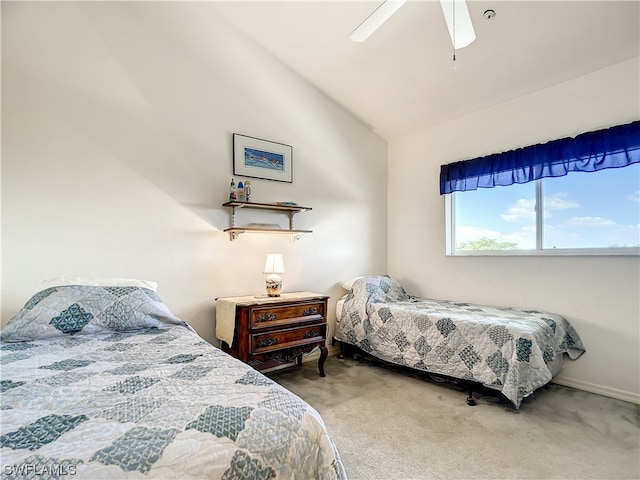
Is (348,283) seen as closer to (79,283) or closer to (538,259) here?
(538,259)

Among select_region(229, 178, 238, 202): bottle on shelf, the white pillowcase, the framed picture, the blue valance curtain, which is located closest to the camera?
the white pillowcase

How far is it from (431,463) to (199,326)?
1922 mm

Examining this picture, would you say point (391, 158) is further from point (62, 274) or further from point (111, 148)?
point (62, 274)

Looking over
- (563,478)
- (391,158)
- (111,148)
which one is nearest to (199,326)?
(111,148)

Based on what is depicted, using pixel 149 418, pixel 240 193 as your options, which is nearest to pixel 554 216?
pixel 240 193

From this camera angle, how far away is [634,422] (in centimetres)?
206

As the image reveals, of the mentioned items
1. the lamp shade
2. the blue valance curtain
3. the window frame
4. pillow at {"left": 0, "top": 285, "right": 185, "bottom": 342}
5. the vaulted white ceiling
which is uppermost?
the vaulted white ceiling

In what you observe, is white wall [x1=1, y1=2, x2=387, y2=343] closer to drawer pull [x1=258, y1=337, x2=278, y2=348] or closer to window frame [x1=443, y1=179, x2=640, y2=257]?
drawer pull [x1=258, y1=337, x2=278, y2=348]

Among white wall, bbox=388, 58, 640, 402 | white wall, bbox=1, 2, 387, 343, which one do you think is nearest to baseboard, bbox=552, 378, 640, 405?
white wall, bbox=388, 58, 640, 402

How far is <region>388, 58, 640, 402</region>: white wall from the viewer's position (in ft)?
8.01

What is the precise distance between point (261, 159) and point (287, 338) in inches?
64.8

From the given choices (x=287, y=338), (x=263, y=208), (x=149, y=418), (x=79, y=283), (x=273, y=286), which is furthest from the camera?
(x=263, y=208)

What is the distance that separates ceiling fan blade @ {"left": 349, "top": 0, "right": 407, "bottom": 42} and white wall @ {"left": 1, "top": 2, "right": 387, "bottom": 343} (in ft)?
4.72

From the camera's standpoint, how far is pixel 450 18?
1736 mm
